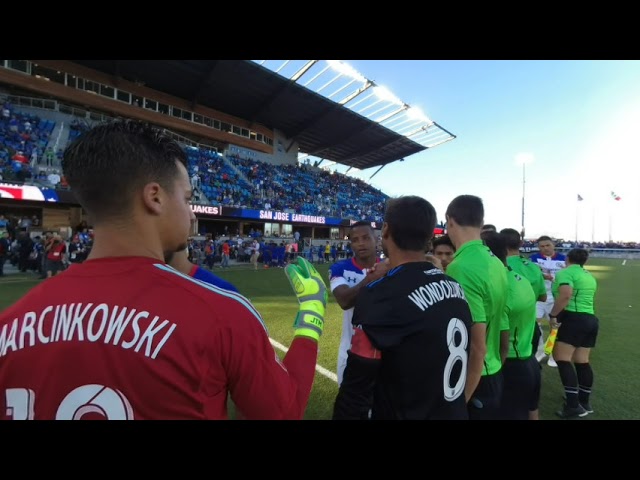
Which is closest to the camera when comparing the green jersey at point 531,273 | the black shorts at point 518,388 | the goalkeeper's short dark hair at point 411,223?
the goalkeeper's short dark hair at point 411,223

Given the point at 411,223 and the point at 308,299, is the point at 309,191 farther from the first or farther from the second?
the point at 308,299

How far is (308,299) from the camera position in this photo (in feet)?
5.49

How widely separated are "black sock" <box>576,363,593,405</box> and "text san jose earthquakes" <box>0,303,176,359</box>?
498cm

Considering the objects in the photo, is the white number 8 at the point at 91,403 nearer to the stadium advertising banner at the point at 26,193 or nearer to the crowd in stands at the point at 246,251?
the crowd in stands at the point at 246,251

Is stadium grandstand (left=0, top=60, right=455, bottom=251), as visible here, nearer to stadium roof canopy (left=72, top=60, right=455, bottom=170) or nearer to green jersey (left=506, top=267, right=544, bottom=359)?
stadium roof canopy (left=72, top=60, right=455, bottom=170)

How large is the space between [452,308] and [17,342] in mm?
1749

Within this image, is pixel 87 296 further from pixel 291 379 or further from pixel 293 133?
pixel 293 133

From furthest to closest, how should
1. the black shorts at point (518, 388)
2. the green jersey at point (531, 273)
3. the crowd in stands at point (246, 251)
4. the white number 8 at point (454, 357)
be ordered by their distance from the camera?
1. the crowd in stands at point (246, 251)
2. the green jersey at point (531, 273)
3. the black shorts at point (518, 388)
4. the white number 8 at point (454, 357)

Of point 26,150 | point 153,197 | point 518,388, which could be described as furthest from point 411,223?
point 26,150

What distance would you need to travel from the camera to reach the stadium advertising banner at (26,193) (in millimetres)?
16219

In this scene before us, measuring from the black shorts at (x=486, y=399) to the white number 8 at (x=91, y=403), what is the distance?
2.39 m

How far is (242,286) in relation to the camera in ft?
41.5

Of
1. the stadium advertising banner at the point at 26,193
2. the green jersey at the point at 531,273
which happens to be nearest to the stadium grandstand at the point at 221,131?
the stadium advertising banner at the point at 26,193

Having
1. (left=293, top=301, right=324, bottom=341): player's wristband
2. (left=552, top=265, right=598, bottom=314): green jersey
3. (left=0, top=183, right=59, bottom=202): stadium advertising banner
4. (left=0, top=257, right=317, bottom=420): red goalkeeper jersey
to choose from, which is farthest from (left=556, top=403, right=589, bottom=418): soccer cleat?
(left=0, top=183, right=59, bottom=202): stadium advertising banner
